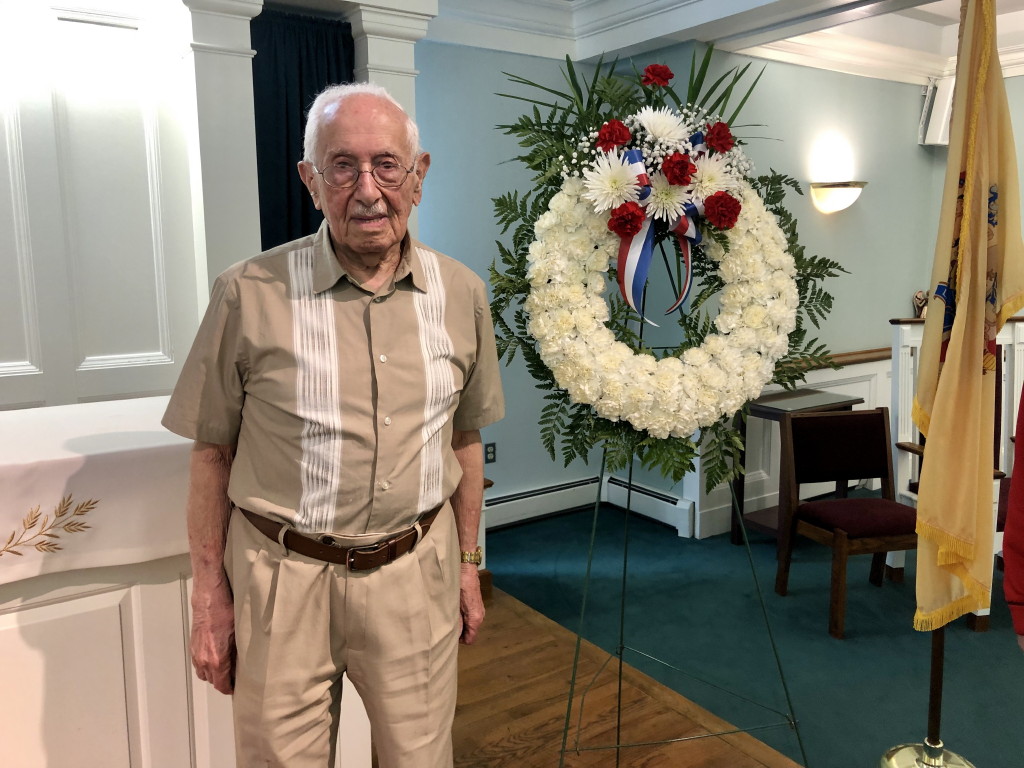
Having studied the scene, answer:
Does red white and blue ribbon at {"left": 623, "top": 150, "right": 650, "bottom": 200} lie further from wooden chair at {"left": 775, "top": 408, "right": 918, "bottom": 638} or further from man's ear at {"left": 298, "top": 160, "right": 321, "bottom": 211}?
wooden chair at {"left": 775, "top": 408, "right": 918, "bottom": 638}

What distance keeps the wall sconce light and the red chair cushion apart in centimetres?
190

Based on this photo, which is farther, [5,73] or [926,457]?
[5,73]

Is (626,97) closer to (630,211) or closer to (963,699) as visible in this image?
(630,211)

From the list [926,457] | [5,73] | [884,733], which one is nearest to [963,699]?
[884,733]

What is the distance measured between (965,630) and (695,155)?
8.05ft

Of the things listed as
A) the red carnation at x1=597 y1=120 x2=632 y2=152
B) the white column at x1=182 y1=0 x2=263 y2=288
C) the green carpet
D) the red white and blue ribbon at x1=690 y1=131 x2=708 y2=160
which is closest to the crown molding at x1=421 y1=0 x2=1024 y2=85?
the white column at x1=182 y1=0 x2=263 y2=288

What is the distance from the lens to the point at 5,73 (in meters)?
2.77

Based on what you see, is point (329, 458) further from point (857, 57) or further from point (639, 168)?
point (857, 57)

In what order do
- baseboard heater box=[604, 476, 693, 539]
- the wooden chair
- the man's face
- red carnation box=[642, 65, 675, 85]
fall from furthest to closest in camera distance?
baseboard heater box=[604, 476, 693, 539] → the wooden chair → red carnation box=[642, 65, 675, 85] → the man's face

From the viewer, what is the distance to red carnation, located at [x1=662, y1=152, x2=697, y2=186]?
188 cm

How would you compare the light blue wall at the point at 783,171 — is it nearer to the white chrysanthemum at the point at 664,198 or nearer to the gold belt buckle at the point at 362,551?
the white chrysanthemum at the point at 664,198

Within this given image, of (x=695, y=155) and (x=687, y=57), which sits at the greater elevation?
(x=687, y=57)

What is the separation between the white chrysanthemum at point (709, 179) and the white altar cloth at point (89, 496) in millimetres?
1226

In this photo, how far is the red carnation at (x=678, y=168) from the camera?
188 centimetres
